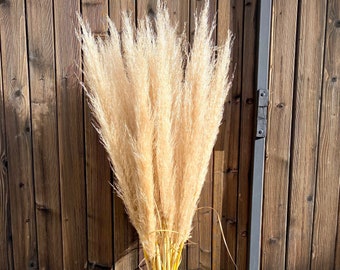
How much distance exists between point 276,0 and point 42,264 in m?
1.56

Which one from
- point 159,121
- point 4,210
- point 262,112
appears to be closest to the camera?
point 159,121

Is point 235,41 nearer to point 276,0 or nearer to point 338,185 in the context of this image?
point 276,0

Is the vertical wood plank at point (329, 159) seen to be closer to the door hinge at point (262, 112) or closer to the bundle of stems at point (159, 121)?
the door hinge at point (262, 112)

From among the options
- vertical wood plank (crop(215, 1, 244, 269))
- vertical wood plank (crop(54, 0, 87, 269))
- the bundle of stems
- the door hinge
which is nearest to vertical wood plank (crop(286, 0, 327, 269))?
the door hinge

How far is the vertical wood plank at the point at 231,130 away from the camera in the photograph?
1.24 meters

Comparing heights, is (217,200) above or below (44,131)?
below

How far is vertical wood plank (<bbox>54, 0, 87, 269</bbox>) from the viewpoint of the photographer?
4.20 feet

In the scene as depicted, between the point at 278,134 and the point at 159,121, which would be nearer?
the point at 159,121

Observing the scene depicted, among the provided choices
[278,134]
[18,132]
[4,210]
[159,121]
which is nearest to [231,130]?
[278,134]

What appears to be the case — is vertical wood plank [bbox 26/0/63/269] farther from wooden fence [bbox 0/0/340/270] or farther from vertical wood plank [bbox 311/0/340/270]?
vertical wood plank [bbox 311/0/340/270]

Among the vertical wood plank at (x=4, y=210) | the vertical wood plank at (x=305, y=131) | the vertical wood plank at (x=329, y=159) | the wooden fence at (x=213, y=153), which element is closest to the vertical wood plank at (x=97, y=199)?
the wooden fence at (x=213, y=153)

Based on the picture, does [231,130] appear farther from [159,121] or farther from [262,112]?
[159,121]

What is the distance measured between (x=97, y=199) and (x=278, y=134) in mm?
847

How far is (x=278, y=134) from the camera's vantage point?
1294 mm
